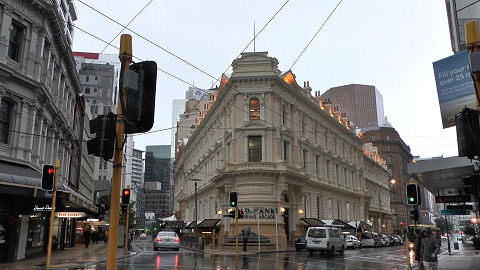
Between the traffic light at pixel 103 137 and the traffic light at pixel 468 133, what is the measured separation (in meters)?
5.86

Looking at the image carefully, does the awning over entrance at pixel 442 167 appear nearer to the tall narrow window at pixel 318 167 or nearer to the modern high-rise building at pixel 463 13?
the modern high-rise building at pixel 463 13

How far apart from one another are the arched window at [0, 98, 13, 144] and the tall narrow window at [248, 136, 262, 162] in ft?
71.9

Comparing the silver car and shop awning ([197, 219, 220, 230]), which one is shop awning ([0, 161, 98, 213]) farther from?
shop awning ([197, 219, 220, 230])

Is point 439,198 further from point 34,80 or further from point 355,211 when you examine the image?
point 355,211

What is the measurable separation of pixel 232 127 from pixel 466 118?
3252 cm

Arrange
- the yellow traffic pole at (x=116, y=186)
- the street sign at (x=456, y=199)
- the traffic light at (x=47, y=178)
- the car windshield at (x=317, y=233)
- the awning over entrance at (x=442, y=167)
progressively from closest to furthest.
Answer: the yellow traffic pole at (x=116, y=186), the traffic light at (x=47, y=178), the awning over entrance at (x=442, y=167), the street sign at (x=456, y=199), the car windshield at (x=317, y=233)

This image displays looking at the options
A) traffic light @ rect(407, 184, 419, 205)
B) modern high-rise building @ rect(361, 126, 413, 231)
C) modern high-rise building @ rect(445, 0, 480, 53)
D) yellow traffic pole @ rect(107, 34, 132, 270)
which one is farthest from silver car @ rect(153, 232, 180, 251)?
modern high-rise building @ rect(361, 126, 413, 231)

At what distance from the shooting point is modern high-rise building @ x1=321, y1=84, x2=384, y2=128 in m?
162

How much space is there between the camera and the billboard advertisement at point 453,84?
16.4 m

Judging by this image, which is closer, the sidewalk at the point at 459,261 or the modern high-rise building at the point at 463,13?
the sidewalk at the point at 459,261

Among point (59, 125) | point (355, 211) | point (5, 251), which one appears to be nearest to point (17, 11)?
point (59, 125)

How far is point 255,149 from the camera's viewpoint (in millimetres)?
38656

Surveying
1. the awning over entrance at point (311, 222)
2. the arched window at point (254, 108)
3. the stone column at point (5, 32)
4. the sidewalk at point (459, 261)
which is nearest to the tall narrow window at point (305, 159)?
the awning over entrance at point (311, 222)

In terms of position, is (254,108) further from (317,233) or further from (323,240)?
(323,240)
